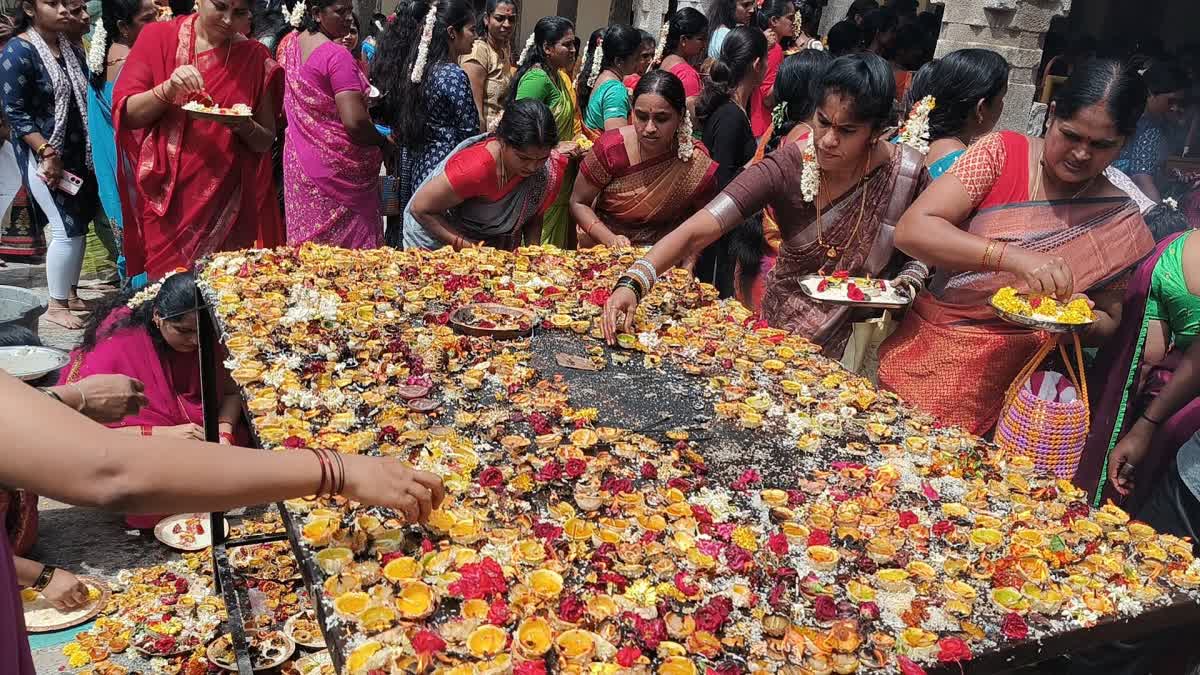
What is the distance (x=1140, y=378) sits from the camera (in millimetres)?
3141

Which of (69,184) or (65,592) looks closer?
(65,592)

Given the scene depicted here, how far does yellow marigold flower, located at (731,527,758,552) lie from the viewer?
168 cm

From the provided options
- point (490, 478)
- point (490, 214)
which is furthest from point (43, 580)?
point (490, 214)

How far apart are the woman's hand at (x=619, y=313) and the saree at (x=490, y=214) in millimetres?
1717

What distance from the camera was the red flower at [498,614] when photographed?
4.64ft

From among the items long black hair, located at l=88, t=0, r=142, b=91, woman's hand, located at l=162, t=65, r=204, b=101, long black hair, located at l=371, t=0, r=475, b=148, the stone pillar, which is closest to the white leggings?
long black hair, located at l=88, t=0, r=142, b=91

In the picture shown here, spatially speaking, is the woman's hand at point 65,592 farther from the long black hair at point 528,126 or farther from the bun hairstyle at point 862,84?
the bun hairstyle at point 862,84

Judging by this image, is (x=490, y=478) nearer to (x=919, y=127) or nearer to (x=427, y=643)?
(x=427, y=643)

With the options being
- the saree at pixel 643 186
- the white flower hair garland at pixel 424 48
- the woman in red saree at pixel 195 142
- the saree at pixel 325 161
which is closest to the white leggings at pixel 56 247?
the woman in red saree at pixel 195 142

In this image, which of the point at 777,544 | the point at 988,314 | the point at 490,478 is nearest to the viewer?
the point at 777,544

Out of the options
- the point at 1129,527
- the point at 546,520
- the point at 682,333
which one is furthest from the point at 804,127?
the point at 546,520

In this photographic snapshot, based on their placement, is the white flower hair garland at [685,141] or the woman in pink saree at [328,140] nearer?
the white flower hair garland at [685,141]

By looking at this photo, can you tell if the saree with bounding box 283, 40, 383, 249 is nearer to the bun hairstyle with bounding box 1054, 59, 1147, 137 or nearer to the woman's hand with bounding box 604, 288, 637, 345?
the woman's hand with bounding box 604, 288, 637, 345

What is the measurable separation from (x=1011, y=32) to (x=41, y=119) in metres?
8.46
